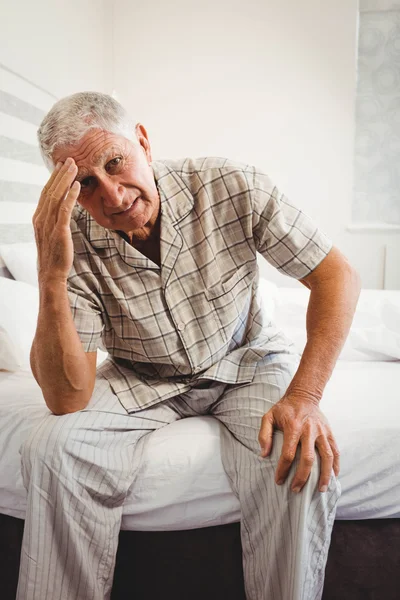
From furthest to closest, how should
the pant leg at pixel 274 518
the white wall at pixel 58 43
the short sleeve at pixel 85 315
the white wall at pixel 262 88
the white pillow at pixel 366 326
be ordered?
the white wall at pixel 262 88 → the white wall at pixel 58 43 → the white pillow at pixel 366 326 → the short sleeve at pixel 85 315 → the pant leg at pixel 274 518

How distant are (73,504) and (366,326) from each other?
4.15 feet

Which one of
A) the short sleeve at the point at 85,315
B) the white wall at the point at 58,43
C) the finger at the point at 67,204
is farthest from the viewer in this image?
the white wall at the point at 58,43

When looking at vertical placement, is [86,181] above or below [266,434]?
above

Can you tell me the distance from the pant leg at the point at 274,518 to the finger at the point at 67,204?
582 mm

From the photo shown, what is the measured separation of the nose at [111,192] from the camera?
3.96 feet

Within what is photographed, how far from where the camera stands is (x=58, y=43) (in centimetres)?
274

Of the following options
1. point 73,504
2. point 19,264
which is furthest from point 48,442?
point 19,264

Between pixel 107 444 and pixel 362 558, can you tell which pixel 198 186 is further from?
pixel 362 558

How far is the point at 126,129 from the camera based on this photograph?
4.13 ft

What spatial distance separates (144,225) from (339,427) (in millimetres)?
666

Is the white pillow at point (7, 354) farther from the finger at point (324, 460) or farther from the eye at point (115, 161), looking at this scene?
the finger at point (324, 460)

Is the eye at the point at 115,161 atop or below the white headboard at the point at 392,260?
atop

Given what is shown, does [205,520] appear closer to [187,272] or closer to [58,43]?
[187,272]

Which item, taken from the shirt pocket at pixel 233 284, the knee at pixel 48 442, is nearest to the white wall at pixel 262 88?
the shirt pocket at pixel 233 284
